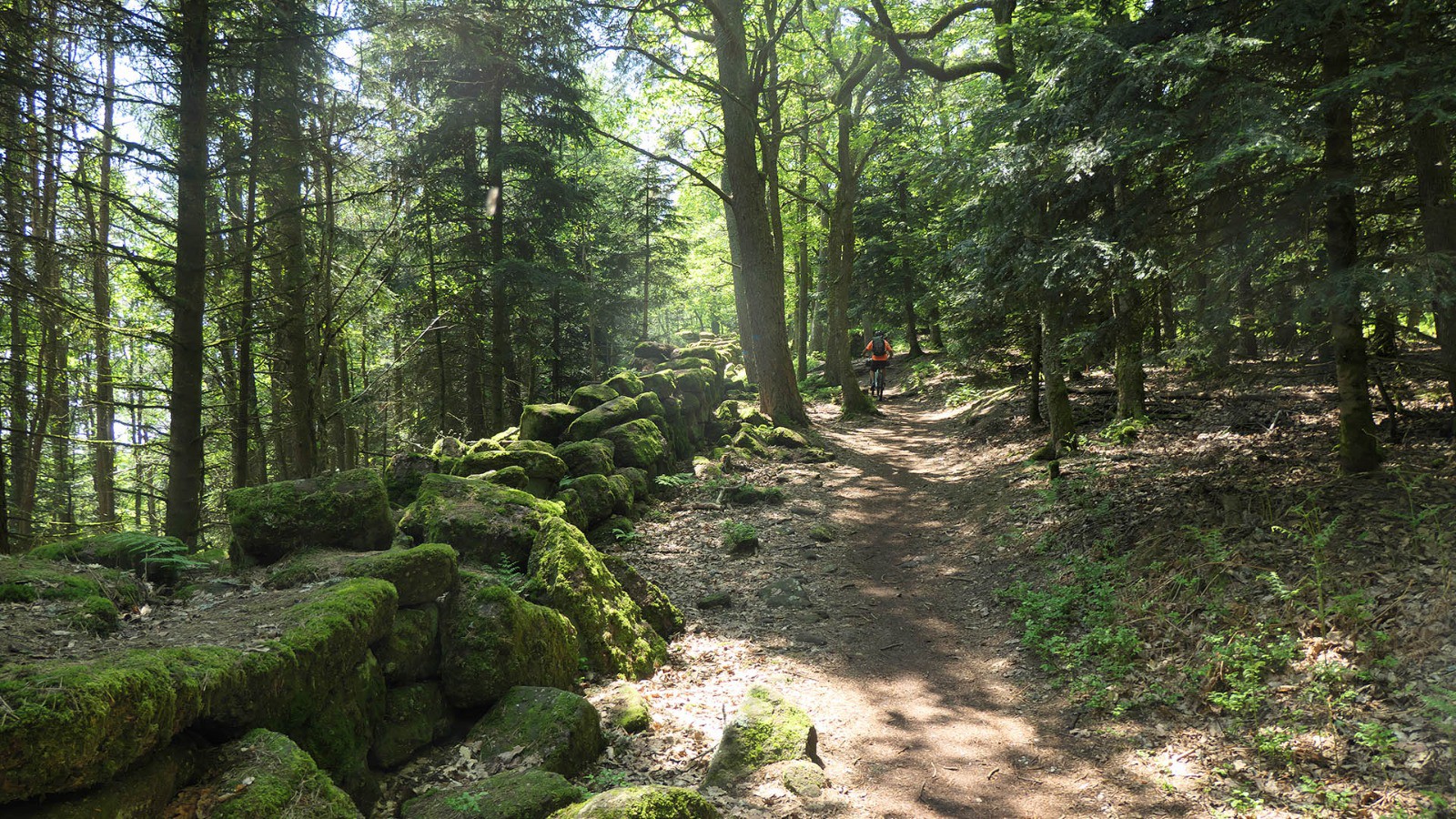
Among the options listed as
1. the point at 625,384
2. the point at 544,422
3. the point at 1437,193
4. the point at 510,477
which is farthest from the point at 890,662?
the point at 625,384

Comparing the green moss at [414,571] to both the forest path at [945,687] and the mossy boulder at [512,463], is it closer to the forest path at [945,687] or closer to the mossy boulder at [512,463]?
the forest path at [945,687]

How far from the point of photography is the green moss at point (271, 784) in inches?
116

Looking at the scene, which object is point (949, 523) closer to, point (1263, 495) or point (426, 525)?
point (1263, 495)

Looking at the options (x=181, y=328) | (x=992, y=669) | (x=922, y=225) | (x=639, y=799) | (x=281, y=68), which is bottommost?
(x=992, y=669)

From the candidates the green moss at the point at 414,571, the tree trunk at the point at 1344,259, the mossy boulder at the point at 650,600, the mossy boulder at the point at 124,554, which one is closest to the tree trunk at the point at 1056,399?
the tree trunk at the point at 1344,259

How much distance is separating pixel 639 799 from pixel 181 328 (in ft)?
25.0

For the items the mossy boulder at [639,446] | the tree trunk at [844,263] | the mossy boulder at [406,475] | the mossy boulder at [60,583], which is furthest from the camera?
the tree trunk at [844,263]

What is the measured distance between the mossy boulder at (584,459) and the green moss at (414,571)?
4.10m

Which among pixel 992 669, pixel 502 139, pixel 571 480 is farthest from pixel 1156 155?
pixel 502 139

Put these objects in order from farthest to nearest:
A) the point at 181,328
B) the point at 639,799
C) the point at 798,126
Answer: the point at 798,126 → the point at 181,328 → the point at 639,799

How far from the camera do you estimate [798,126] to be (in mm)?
17500

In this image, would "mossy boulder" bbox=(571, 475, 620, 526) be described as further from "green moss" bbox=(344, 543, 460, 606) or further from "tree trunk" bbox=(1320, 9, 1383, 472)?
"tree trunk" bbox=(1320, 9, 1383, 472)

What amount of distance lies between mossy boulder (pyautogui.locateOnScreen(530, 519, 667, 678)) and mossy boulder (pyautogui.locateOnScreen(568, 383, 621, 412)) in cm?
547

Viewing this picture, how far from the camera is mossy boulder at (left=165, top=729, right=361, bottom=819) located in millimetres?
2912
